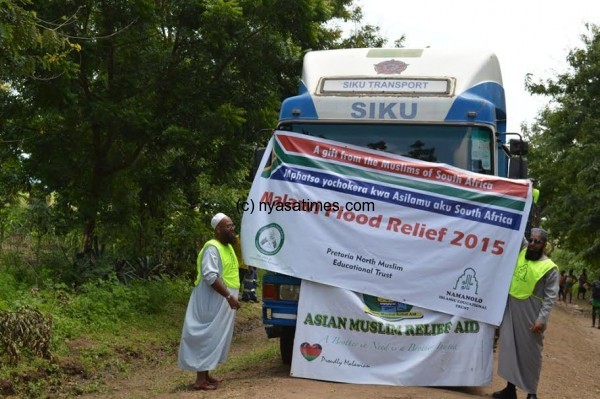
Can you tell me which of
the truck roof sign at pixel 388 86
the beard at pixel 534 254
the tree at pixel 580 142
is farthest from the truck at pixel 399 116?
the tree at pixel 580 142

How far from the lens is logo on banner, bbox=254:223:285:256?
7891mm

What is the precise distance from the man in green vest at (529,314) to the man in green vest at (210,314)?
105 inches

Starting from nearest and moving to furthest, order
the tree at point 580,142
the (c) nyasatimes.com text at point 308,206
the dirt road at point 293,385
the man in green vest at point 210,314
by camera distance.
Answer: the dirt road at point 293,385 → the man in green vest at point 210,314 → the (c) nyasatimes.com text at point 308,206 → the tree at point 580,142

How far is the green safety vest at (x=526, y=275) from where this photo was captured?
25.0 feet

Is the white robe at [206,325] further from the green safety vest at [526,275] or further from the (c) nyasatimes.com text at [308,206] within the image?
the green safety vest at [526,275]

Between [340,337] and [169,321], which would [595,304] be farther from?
[340,337]

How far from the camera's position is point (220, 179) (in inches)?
586

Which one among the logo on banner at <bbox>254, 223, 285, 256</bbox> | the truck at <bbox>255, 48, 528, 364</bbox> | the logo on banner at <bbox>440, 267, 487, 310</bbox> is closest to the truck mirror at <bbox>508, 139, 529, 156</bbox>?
the truck at <bbox>255, 48, 528, 364</bbox>

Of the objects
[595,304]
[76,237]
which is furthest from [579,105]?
[76,237]

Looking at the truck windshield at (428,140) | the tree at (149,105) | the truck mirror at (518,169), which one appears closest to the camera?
the truck windshield at (428,140)

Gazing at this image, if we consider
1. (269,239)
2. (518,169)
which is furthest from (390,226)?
(518,169)

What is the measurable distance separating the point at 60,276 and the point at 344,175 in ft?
22.4

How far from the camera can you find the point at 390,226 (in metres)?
7.81

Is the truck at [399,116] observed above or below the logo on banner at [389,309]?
above
